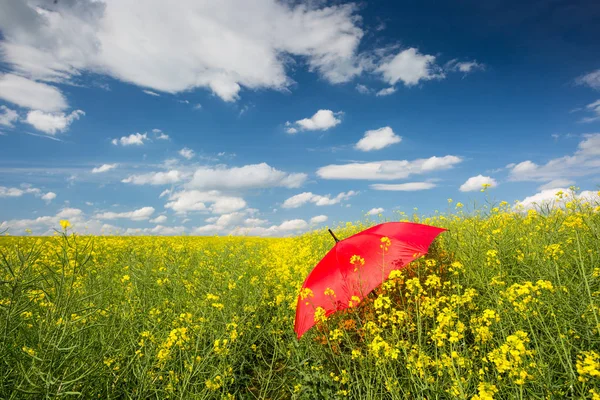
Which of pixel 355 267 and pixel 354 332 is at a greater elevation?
pixel 355 267

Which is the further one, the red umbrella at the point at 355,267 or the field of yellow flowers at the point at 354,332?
the red umbrella at the point at 355,267

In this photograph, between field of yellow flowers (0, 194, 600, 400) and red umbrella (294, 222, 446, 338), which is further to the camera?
red umbrella (294, 222, 446, 338)

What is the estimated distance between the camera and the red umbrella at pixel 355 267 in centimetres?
416

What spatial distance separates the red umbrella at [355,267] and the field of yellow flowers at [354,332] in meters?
0.22

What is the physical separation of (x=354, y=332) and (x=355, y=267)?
2.56ft

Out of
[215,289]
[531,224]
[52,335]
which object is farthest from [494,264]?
[52,335]

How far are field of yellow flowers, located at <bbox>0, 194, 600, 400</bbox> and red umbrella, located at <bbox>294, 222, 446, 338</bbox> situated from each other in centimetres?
22

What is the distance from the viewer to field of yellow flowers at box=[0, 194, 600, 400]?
8.07 feet

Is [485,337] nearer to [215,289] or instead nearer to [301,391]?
[301,391]

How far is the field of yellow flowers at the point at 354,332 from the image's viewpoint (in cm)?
246

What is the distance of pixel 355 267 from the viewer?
13.9ft

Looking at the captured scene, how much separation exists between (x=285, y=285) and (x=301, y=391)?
10.8 feet

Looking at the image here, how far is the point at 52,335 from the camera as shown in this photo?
2.47m

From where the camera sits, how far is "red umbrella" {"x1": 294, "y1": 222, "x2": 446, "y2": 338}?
4160 mm
